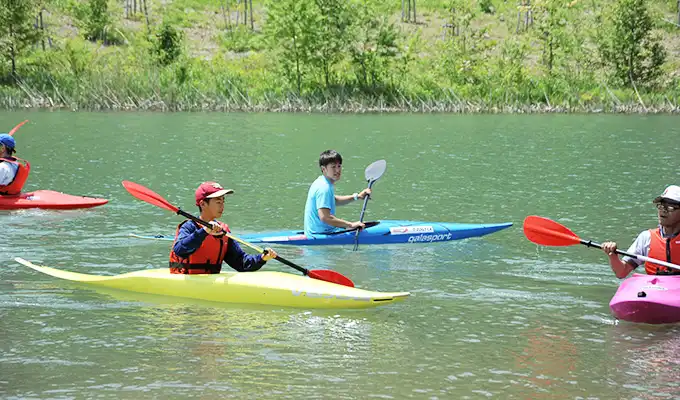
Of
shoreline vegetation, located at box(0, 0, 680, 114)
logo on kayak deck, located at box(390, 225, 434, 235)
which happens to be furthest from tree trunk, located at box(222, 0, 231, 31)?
logo on kayak deck, located at box(390, 225, 434, 235)

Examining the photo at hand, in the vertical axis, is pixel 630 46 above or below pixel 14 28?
below

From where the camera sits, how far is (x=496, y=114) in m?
37.9

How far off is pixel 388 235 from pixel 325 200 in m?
1.09

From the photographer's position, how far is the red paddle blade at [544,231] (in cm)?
845

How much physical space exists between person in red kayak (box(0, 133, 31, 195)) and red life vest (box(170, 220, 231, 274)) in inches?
217

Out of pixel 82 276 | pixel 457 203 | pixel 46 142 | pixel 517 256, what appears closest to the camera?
pixel 82 276

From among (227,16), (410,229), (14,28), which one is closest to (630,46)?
(227,16)

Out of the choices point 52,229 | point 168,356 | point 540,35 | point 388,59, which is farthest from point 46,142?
point 540,35

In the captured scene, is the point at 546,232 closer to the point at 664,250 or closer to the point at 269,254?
the point at 664,250

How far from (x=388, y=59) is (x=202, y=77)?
343 inches

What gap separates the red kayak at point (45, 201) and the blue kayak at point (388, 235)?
2683 mm

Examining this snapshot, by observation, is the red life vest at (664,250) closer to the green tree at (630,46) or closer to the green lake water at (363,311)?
the green lake water at (363,311)

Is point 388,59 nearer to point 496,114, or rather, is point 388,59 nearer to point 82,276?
point 496,114

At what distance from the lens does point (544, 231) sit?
8.51 metres
